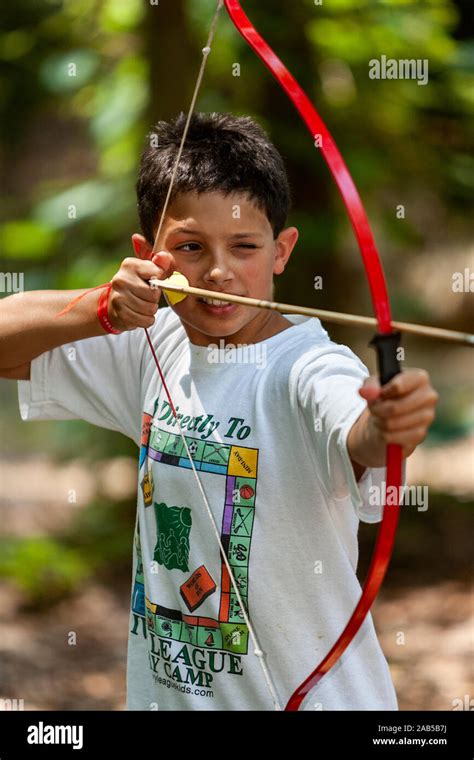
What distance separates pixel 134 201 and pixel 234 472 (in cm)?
196

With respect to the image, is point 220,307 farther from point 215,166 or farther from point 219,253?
point 215,166

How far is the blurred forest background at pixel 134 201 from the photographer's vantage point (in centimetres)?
293

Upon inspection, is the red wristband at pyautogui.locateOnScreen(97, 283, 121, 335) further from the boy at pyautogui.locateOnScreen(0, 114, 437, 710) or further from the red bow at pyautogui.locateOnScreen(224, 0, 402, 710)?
the red bow at pyautogui.locateOnScreen(224, 0, 402, 710)

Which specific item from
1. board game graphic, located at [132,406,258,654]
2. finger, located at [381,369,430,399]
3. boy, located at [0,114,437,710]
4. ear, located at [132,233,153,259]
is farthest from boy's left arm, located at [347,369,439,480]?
ear, located at [132,233,153,259]

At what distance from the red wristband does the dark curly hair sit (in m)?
0.13

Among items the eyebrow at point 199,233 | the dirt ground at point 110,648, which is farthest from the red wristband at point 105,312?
the dirt ground at point 110,648

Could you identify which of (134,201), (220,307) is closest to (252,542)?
(220,307)

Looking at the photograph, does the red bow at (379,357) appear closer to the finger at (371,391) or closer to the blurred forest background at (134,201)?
the finger at (371,391)

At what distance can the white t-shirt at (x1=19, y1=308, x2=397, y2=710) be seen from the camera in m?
1.08

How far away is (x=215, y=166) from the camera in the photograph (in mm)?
1144

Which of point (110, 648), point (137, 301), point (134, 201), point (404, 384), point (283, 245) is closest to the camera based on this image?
point (404, 384)

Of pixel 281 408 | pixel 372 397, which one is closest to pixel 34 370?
pixel 281 408

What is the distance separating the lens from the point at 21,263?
3.15 metres

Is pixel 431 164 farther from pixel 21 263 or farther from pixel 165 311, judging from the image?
pixel 165 311
